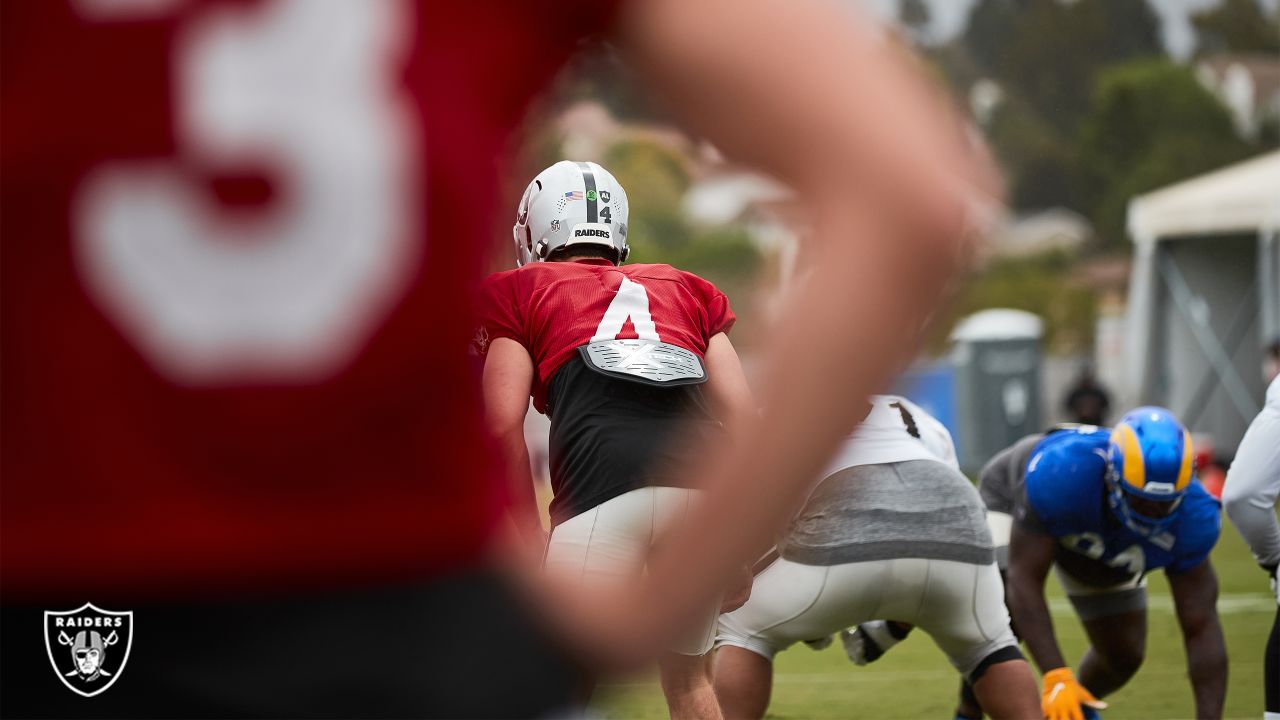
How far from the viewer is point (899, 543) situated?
515cm

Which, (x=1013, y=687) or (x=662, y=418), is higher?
(x=662, y=418)

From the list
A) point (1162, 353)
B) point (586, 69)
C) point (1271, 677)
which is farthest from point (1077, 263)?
point (586, 69)

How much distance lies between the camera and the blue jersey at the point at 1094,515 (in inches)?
261

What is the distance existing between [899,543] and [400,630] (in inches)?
158

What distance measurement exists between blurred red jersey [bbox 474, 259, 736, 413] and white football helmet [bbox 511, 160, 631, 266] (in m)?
0.16

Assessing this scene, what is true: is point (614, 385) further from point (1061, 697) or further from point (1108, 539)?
point (1108, 539)

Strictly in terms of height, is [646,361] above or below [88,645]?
below

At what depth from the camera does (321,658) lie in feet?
4.03

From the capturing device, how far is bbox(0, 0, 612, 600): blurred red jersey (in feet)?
4.03

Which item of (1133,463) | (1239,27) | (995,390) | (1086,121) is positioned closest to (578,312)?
(1133,463)

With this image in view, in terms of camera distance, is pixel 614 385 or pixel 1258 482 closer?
pixel 614 385

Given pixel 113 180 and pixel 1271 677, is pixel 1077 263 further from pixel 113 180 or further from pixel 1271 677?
pixel 113 180

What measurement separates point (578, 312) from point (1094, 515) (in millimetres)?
2974

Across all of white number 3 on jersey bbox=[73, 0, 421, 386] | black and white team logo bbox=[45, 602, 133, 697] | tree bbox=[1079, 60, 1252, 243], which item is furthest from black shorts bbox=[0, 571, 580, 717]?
tree bbox=[1079, 60, 1252, 243]
